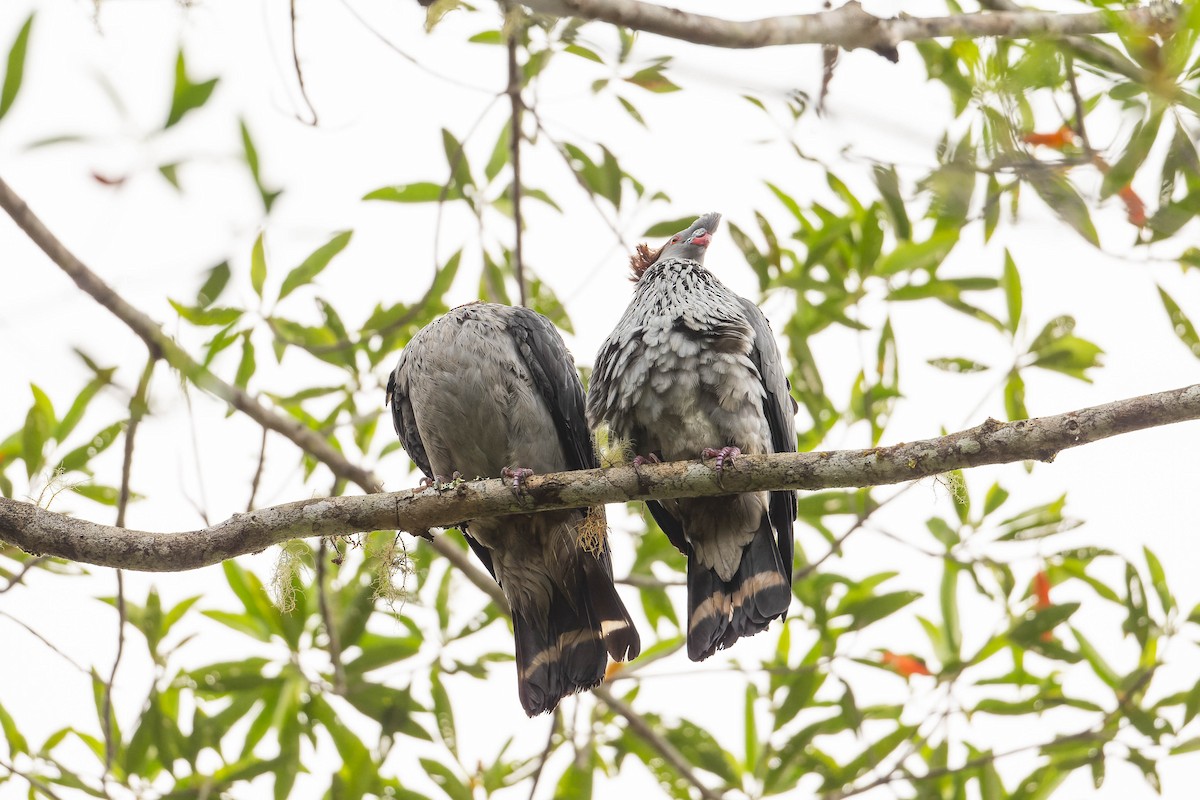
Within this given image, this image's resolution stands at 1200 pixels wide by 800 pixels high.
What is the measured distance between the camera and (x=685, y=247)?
5.29 meters

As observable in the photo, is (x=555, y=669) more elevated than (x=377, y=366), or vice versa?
(x=377, y=366)

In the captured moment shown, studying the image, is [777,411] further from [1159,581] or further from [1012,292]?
[1159,581]

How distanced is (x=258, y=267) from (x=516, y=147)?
1333mm

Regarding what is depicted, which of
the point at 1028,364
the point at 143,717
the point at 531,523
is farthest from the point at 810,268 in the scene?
the point at 143,717

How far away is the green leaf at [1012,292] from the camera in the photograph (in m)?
5.47

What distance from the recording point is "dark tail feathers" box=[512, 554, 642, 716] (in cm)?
448

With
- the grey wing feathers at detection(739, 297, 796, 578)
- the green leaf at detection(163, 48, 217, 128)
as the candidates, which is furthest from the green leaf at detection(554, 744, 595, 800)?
the green leaf at detection(163, 48, 217, 128)

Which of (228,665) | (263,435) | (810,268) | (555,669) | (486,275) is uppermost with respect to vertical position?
(486,275)

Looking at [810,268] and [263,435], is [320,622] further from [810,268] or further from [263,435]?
[810,268]

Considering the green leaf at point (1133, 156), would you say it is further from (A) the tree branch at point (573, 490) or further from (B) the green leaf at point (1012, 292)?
(B) the green leaf at point (1012, 292)

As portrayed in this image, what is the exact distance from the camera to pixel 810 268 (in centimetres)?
560

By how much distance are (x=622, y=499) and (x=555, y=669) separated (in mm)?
1178

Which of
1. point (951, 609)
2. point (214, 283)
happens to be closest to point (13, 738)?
point (214, 283)

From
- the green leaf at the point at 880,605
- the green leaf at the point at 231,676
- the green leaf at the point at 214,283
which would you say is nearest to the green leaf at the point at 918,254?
the green leaf at the point at 880,605
